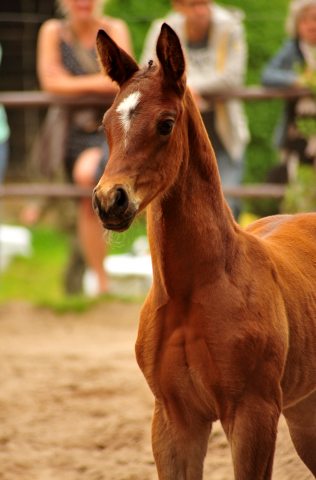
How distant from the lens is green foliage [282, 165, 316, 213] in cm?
558

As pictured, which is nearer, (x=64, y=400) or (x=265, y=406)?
(x=265, y=406)

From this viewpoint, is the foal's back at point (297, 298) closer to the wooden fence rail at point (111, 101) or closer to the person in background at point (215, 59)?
the person in background at point (215, 59)

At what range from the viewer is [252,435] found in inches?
85.0

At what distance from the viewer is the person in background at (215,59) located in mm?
5898

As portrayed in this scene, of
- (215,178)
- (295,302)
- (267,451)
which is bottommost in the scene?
(267,451)

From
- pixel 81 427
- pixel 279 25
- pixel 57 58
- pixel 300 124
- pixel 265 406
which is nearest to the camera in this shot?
pixel 265 406

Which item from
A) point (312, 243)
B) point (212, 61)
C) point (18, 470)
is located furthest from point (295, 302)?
point (212, 61)

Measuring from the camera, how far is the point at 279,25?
29.8ft

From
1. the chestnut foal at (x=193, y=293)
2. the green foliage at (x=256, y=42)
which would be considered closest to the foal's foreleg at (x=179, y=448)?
the chestnut foal at (x=193, y=293)

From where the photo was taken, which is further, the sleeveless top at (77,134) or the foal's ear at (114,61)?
the sleeveless top at (77,134)

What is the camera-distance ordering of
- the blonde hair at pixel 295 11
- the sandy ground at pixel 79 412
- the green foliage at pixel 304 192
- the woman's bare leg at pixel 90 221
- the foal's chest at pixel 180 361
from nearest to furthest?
the foal's chest at pixel 180 361 → the sandy ground at pixel 79 412 → the green foliage at pixel 304 192 → the blonde hair at pixel 295 11 → the woman's bare leg at pixel 90 221

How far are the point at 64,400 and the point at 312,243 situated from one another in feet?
6.72

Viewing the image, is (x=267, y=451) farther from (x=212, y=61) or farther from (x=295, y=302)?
(x=212, y=61)

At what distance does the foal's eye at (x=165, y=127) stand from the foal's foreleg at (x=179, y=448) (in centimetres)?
100
